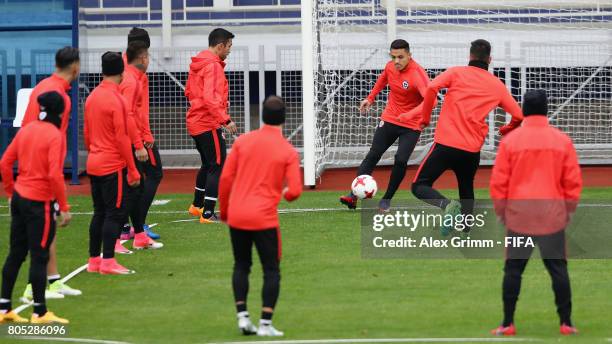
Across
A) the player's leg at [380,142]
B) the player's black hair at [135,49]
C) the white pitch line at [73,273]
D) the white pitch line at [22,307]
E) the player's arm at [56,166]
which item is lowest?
the white pitch line at [22,307]

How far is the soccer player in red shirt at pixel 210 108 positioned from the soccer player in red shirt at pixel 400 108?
1.77m

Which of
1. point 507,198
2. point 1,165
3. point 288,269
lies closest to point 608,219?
point 288,269

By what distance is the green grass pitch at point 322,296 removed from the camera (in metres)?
8.52

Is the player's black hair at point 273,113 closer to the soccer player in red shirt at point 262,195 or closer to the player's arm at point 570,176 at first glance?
the soccer player in red shirt at point 262,195

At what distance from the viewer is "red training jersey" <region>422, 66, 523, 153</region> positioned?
11.7 m

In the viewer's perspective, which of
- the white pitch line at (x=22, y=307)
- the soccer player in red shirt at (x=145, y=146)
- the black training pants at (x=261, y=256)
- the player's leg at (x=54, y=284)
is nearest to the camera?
the black training pants at (x=261, y=256)

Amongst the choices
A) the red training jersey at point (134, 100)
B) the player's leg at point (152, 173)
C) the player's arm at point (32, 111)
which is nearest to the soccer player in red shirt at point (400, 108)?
the player's leg at point (152, 173)

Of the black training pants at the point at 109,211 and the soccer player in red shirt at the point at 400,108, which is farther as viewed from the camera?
the soccer player in red shirt at the point at 400,108

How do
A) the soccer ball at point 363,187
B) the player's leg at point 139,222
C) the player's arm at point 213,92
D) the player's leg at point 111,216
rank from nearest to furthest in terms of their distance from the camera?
the player's leg at point 111,216 < the player's leg at point 139,222 < the player's arm at point 213,92 < the soccer ball at point 363,187

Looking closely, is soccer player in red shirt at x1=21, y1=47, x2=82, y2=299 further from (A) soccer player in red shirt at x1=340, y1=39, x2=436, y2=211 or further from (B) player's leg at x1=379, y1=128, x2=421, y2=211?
(B) player's leg at x1=379, y1=128, x2=421, y2=211

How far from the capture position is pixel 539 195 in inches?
323

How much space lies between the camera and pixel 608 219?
Answer: 45.9ft

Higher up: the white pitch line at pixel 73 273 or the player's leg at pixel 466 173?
the player's leg at pixel 466 173

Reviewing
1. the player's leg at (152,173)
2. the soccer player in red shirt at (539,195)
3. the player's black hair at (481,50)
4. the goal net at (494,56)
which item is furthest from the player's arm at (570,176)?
the goal net at (494,56)
